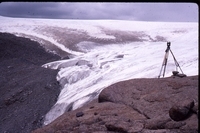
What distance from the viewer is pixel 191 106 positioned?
14.5 feet

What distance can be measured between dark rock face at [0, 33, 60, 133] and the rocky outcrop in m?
4.43

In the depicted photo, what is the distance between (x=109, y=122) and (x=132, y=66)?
844cm

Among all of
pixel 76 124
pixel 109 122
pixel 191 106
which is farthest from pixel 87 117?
pixel 191 106

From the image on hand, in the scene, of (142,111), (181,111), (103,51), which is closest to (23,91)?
(103,51)

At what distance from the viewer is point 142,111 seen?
17.8 ft

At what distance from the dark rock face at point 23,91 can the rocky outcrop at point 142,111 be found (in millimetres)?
4431

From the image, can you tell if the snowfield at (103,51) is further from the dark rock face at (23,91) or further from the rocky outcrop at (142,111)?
the rocky outcrop at (142,111)

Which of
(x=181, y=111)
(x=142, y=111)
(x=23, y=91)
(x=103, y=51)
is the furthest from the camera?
(x=103, y=51)

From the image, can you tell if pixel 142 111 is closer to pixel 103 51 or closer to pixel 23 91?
pixel 23 91

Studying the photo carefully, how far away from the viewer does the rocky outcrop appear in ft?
14.1

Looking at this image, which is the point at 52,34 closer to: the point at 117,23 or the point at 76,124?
the point at 117,23

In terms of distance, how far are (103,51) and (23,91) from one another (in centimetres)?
792

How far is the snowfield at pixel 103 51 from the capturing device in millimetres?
10633

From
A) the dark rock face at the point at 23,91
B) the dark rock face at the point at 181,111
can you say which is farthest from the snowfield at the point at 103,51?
the dark rock face at the point at 181,111
